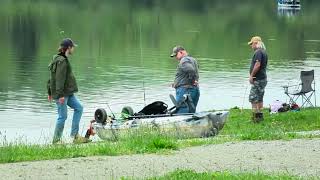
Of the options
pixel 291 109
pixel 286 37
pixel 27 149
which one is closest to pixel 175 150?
pixel 27 149

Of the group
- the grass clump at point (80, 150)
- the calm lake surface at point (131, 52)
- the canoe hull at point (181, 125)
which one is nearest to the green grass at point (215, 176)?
the grass clump at point (80, 150)

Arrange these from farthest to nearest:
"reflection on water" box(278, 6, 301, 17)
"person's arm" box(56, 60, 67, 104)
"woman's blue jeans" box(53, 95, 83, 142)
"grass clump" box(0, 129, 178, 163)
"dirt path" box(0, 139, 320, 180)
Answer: "reflection on water" box(278, 6, 301, 17)
"woman's blue jeans" box(53, 95, 83, 142)
"person's arm" box(56, 60, 67, 104)
"grass clump" box(0, 129, 178, 163)
"dirt path" box(0, 139, 320, 180)

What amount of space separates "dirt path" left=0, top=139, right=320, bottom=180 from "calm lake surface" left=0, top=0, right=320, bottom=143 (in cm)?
435

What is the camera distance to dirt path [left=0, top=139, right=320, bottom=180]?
32.8ft

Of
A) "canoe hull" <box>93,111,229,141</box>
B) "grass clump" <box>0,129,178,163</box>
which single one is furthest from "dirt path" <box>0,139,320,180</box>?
"canoe hull" <box>93,111,229,141</box>

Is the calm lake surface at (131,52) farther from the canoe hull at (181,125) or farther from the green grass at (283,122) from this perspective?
the green grass at (283,122)

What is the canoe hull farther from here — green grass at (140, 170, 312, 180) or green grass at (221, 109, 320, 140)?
green grass at (140, 170, 312, 180)

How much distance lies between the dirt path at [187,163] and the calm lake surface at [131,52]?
4.35m

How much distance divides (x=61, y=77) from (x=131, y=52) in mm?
37178

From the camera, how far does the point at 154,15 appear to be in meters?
90.6

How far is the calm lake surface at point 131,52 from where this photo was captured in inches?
1111

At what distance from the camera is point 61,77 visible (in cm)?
1476

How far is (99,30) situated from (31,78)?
37.0 meters

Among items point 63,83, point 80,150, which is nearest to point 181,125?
point 63,83
